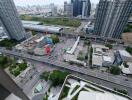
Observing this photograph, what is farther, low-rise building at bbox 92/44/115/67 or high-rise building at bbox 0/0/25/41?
high-rise building at bbox 0/0/25/41

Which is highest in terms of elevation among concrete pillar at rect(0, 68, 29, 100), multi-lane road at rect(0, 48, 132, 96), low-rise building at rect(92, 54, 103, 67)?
concrete pillar at rect(0, 68, 29, 100)

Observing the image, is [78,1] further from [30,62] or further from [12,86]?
[12,86]

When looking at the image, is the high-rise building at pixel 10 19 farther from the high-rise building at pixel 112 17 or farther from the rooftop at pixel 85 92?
the high-rise building at pixel 112 17

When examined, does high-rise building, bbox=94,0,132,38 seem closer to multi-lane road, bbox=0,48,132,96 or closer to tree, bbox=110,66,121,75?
tree, bbox=110,66,121,75

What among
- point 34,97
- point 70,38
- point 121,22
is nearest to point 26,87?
point 34,97

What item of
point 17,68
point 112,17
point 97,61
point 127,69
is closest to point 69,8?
point 112,17

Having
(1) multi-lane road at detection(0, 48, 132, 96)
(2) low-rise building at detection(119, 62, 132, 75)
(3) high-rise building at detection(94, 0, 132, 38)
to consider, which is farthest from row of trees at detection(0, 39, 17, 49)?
(2) low-rise building at detection(119, 62, 132, 75)

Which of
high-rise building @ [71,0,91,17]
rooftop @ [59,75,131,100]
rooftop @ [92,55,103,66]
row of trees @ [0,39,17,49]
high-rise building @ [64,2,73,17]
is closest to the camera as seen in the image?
rooftop @ [59,75,131,100]
